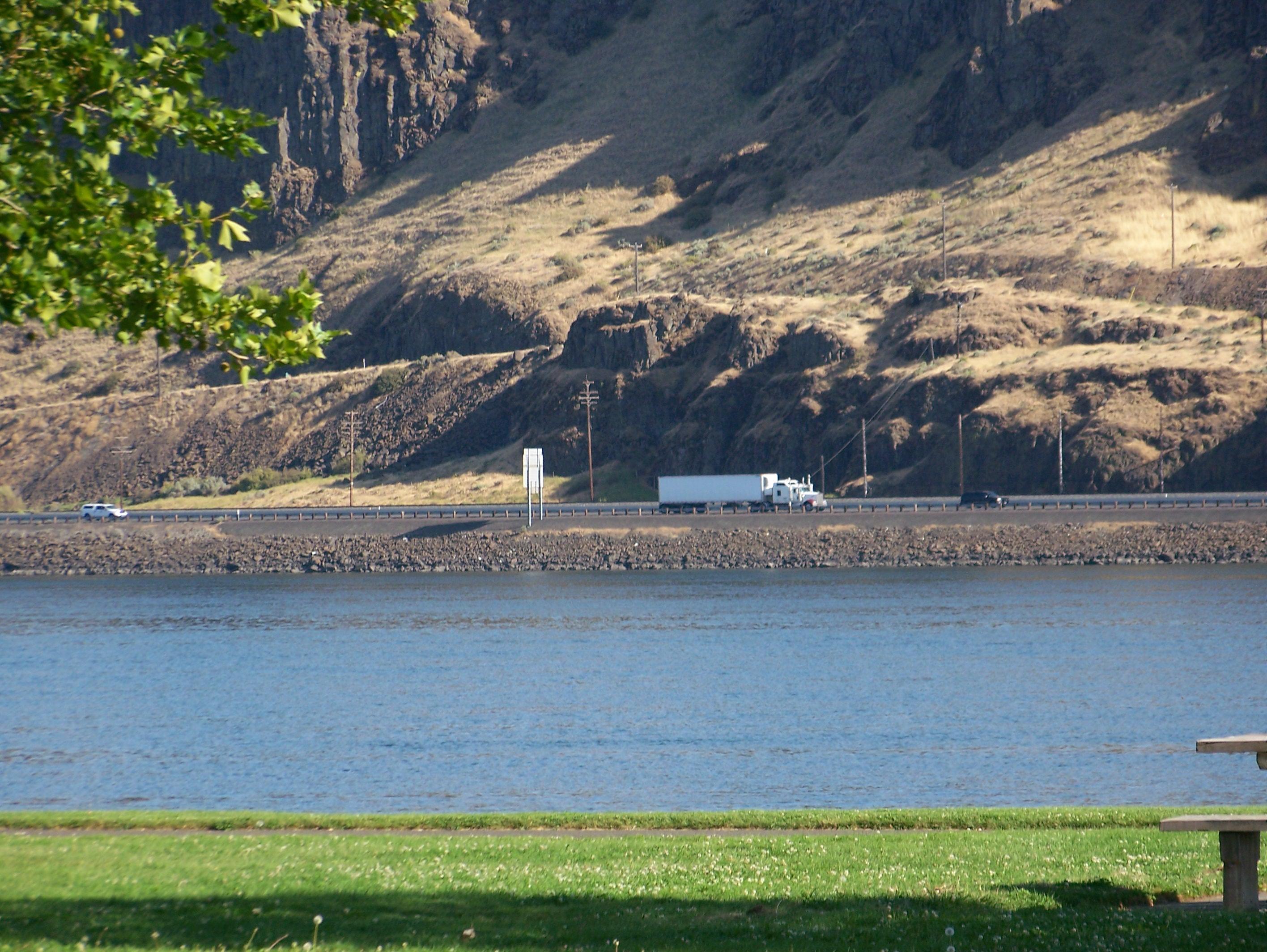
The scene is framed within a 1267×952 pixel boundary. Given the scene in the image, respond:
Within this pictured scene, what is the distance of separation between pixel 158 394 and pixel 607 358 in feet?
162

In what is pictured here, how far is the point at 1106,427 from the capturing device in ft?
294

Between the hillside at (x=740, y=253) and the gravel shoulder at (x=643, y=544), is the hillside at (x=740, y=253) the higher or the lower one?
the higher one

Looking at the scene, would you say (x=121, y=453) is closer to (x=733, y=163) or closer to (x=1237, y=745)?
(x=733, y=163)

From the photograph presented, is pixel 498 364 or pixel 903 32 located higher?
pixel 903 32

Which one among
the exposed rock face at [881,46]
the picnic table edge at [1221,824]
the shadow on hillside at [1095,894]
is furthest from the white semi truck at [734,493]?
the picnic table edge at [1221,824]

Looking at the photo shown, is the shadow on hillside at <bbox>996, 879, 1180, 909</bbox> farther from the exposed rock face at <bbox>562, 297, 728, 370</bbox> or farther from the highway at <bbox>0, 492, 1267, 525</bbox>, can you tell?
the exposed rock face at <bbox>562, 297, 728, 370</bbox>

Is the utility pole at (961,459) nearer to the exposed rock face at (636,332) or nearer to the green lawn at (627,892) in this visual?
the exposed rock face at (636,332)

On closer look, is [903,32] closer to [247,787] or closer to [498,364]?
[498,364]

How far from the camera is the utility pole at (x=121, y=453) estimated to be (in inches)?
5002

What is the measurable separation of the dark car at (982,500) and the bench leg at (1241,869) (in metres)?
72.3

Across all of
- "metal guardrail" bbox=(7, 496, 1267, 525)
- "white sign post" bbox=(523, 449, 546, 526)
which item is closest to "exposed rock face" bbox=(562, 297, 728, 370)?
"metal guardrail" bbox=(7, 496, 1267, 525)

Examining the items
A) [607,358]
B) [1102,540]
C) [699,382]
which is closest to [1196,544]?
[1102,540]

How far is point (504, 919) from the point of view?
1168 cm

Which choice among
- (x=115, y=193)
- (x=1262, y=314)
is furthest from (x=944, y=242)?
(x=115, y=193)
